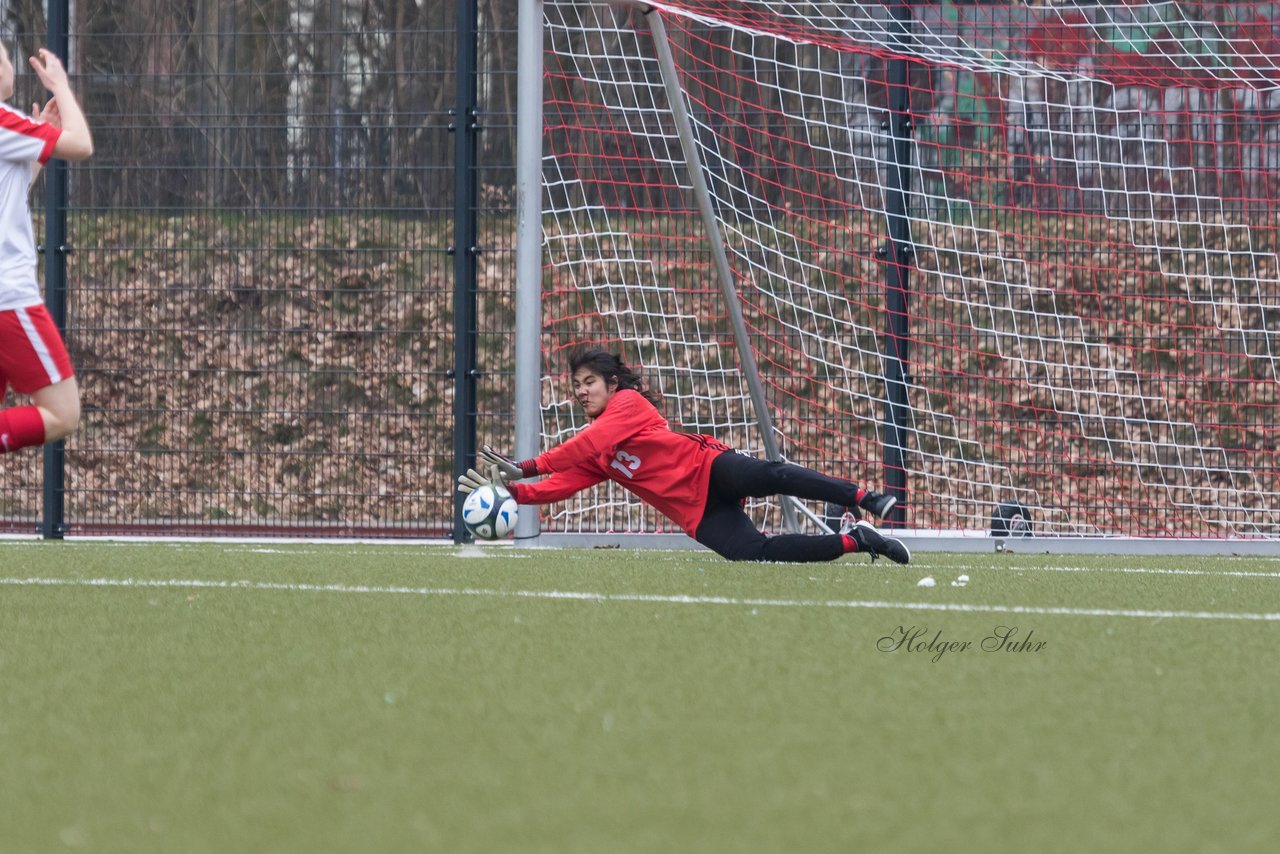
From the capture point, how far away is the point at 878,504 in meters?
6.16

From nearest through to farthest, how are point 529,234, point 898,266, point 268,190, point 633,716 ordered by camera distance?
point 633,716 → point 529,234 → point 898,266 → point 268,190

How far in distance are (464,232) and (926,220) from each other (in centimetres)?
240

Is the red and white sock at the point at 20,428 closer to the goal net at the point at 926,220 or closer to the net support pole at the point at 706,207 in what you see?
the net support pole at the point at 706,207

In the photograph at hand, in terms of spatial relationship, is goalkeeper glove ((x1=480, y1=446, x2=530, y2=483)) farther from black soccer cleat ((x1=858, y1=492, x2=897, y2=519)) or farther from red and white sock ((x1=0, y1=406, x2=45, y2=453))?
red and white sock ((x1=0, y1=406, x2=45, y2=453))

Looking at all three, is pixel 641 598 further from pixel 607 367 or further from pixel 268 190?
pixel 268 190

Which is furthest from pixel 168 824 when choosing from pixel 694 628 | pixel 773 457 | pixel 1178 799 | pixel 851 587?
pixel 773 457

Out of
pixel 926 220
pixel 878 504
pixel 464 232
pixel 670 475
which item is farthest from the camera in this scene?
pixel 926 220

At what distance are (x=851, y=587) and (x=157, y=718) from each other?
9.08 feet

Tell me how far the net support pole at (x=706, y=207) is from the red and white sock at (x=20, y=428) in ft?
9.85

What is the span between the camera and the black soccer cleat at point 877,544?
20.4 feet

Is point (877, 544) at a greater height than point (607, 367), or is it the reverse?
point (607, 367)

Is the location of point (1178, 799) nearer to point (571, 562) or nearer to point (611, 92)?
point (571, 562)

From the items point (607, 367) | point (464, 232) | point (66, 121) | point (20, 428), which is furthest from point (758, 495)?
point (66, 121)

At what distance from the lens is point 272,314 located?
1247cm
